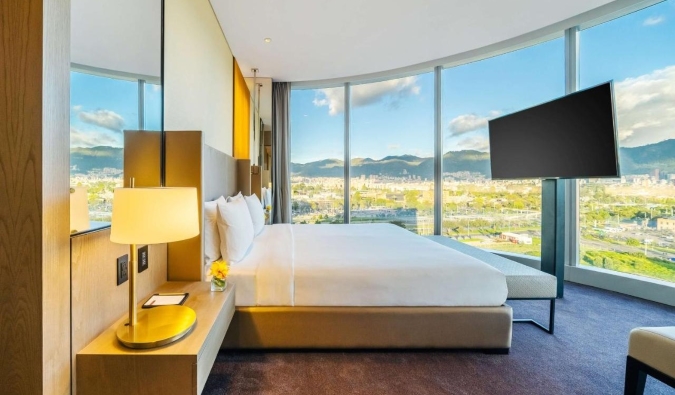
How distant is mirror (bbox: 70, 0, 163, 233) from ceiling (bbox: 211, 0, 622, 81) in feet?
6.07

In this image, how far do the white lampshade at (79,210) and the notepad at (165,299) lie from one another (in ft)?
1.66

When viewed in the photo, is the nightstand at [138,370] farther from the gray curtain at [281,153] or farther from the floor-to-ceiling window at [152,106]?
the gray curtain at [281,153]

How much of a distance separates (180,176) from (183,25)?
1291 mm

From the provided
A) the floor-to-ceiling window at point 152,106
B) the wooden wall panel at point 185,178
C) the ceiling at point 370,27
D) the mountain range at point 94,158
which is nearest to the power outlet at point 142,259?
the wooden wall panel at point 185,178

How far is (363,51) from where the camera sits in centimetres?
383

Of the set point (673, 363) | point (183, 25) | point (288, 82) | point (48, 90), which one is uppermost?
point (288, 82)

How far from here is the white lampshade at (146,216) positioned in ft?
3.08

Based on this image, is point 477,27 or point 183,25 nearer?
point 183,25

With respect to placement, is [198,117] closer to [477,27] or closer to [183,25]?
[183,25]

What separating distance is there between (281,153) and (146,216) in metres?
4.11

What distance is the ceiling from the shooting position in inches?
114

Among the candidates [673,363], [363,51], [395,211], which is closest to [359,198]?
[395,211]

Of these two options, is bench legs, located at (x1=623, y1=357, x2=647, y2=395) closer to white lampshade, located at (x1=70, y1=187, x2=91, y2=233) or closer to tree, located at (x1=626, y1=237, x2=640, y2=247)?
tree, located at (x1=626, y1=237, x2=640, y2=247)

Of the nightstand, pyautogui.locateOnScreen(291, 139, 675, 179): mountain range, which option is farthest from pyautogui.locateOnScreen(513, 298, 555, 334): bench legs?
the nightstand
